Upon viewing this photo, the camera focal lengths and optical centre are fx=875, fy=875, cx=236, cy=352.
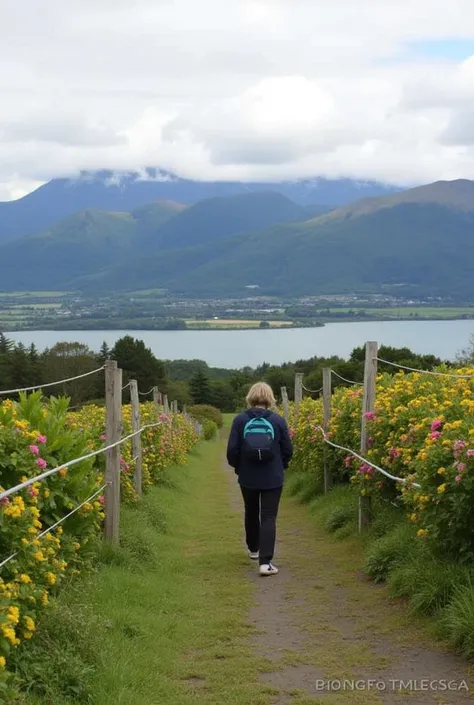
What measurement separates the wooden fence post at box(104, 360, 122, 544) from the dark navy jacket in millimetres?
1179

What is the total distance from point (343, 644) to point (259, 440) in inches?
115

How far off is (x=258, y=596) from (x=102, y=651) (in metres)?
2.82

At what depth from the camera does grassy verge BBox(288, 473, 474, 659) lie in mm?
5797

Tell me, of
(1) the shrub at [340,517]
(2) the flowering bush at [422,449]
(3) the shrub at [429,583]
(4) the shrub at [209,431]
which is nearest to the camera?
(2) the flowering bush at [422,449]

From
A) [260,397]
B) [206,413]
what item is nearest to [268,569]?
[260,397]

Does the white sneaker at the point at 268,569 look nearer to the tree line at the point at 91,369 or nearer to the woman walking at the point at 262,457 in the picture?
the woman walking at the point at 262,457

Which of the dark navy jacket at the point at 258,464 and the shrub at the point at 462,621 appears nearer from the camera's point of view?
the shrub at the point at 462,621

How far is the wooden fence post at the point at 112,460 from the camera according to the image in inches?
339

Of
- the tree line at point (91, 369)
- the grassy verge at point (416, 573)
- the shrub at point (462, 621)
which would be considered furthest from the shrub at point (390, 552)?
the tree line at point (91, 369)

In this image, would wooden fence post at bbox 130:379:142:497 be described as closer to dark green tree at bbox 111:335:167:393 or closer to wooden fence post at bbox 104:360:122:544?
wooden fence post at bbox 104:360:122:544

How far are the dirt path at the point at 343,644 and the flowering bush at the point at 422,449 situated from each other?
752mm

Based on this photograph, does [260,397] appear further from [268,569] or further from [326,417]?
[326,417]

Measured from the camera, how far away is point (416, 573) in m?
6.92

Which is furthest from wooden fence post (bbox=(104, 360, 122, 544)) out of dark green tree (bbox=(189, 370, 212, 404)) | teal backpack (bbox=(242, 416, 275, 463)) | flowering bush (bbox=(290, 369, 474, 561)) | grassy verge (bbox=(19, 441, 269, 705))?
dark green tree (bbox=(189, 370, 212, 404))
